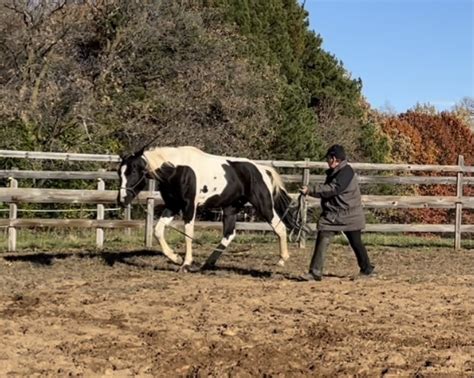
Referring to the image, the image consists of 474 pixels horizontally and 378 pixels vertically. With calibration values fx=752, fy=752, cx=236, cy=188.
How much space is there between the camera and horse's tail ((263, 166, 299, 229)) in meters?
10.8

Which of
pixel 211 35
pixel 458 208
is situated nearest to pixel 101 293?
pixel 458 208

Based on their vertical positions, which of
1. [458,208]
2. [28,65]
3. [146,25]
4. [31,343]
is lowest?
[31,343]

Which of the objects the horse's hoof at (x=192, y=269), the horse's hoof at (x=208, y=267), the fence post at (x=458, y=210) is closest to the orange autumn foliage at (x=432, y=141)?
the fence post at (x=458, y=210)

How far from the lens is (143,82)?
22.2m

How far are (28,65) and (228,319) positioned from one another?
14.5 m

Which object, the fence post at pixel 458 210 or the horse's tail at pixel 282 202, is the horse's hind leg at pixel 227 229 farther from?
the fence post at pixel 458 210

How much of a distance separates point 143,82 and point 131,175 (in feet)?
41.4

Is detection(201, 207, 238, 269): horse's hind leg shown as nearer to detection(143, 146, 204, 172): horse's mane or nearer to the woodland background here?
detection(143, 146, 204, 172): horse's mane

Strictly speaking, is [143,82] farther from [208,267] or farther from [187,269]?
[187,269]

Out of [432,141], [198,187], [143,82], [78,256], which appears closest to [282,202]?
[198,187]

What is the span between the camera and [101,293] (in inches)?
326

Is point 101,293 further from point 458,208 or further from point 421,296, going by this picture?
point 458,208

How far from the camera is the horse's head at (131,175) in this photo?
995 centimetres

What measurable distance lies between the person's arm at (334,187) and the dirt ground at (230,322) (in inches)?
43.1
